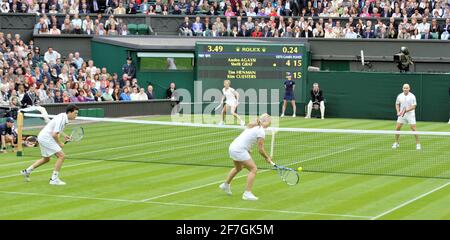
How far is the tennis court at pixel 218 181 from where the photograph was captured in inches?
661

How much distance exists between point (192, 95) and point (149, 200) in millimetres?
26145

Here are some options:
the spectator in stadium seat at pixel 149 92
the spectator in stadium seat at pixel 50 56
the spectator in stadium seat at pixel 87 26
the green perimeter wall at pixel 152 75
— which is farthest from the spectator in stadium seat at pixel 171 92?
the spectator in stadium seat at pixel 50 56

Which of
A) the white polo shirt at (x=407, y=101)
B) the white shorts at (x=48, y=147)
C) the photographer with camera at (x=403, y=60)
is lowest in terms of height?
the white shorts at (x=48, y=147)

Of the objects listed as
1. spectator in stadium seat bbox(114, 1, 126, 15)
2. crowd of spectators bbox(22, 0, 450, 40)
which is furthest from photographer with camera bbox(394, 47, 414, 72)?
spectator in stadium seat bbox(114, 1, 126, 15)

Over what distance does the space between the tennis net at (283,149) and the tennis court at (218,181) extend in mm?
32

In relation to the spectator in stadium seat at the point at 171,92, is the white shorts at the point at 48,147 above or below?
above

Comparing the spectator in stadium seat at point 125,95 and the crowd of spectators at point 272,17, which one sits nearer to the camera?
the spectator in stadium seat at point 125,95

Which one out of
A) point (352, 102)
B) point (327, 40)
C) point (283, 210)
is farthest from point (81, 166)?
point (327, 40)

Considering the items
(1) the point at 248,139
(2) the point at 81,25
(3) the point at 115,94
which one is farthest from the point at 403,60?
(1) the point at 248,139

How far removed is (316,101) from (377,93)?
272cm

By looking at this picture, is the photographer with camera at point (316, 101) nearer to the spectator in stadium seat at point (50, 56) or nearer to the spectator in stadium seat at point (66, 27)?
the spectator in stadium seat at point (50, 56)

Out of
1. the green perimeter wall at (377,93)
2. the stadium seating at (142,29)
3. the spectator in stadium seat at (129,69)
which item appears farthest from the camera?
the stadium seating at (142,29)

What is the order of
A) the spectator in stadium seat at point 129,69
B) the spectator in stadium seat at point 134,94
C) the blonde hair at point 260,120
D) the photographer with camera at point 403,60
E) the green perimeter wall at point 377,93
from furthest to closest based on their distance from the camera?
the spectator in stadium seat at point 129,69, the spectator in stadium seat at point 134,94, the photographer with camera at point 403,60, the green perimeter wall at point 377,93, the blonde hair at point 260,120

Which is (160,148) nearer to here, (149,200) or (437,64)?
(149,200)
